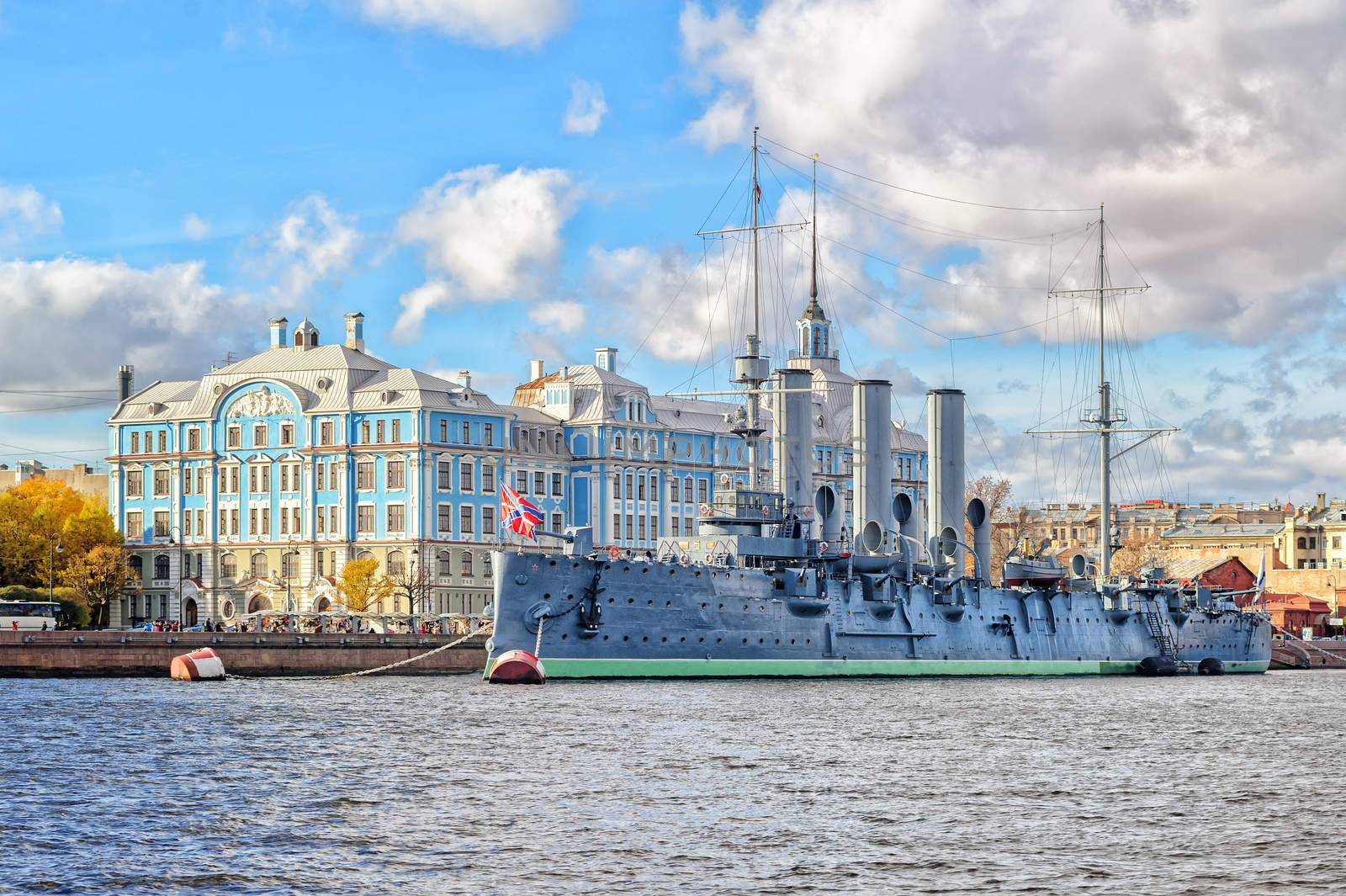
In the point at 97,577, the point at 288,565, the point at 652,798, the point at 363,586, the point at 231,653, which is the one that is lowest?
the point at 652,798

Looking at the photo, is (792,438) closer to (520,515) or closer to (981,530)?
(981,530)

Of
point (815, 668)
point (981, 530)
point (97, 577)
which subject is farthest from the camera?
point (97, 577)

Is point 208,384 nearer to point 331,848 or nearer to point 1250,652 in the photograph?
point 1250,652

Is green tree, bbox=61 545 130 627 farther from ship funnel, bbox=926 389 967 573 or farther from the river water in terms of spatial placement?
the river water

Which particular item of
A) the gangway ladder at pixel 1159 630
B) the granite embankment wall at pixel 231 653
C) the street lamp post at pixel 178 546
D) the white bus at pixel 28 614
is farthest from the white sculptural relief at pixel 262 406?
the gangway ladder at pixel 1159 630

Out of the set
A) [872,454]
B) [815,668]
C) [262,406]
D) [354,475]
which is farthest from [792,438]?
[262,406]

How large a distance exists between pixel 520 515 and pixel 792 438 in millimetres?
28778

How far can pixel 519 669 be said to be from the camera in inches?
2584

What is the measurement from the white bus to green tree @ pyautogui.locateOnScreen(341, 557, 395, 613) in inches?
673

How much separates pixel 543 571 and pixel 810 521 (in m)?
15.9

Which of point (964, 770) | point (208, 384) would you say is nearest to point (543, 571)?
point (964, 770)

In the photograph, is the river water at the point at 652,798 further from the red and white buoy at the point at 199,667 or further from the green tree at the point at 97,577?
the green tree at the point at 97,577

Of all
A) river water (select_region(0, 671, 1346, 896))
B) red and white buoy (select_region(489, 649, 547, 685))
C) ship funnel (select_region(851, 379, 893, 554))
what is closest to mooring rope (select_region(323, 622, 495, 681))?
red and white buoy (select_region(489, 649, 547, 685))

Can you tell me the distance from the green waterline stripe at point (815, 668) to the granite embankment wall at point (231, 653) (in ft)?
46.4
